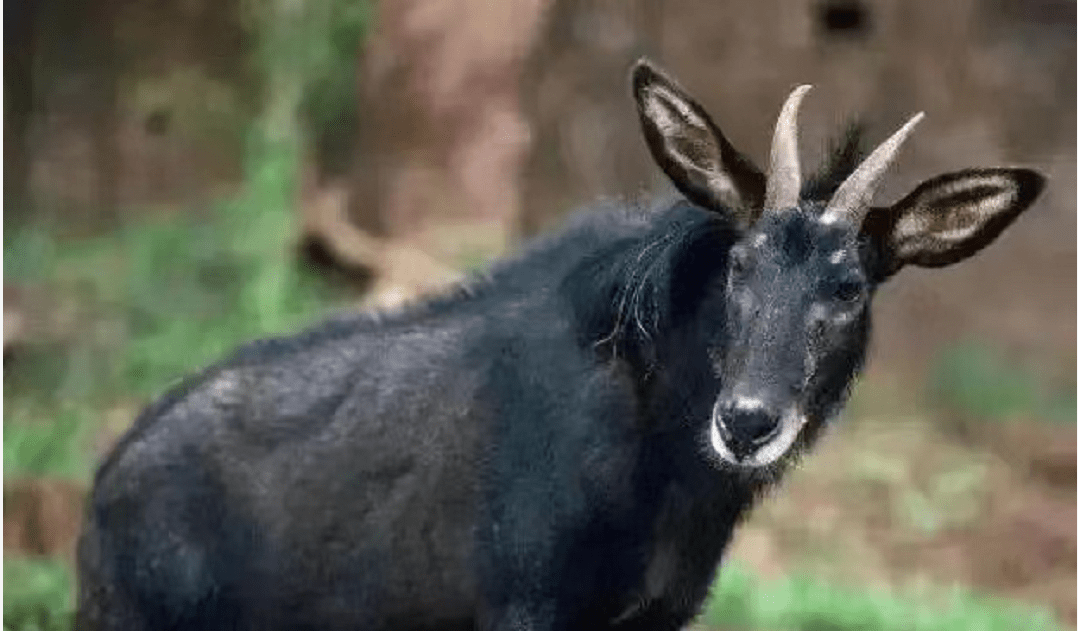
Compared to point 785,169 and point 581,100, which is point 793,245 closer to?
point 785,169

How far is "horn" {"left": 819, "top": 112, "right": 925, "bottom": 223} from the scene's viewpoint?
3408 mm

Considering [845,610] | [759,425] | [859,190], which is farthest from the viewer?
[845,610]

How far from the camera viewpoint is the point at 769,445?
333cm

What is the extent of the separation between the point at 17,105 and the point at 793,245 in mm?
2443

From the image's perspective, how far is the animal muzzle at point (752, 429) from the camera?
3285 millimetres

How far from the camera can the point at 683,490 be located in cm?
350

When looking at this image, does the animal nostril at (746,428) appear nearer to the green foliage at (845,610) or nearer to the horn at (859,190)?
the horn at (859,190)

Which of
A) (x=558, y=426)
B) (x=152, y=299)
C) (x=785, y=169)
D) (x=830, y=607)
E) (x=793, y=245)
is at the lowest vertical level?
(x=830, y=607)

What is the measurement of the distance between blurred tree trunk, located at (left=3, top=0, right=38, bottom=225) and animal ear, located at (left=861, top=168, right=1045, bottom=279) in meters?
2.39

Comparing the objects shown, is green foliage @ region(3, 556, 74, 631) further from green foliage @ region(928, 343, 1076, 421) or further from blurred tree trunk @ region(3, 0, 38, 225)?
green foliage @ region(928, 343, 1076, 421)

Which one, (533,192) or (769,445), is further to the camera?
(533,192)

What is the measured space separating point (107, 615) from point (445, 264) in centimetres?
183

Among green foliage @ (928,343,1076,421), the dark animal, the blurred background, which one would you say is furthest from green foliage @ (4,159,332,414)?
green foliage @ (928,343,1076,421)

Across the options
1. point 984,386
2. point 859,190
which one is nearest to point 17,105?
point 859,190
